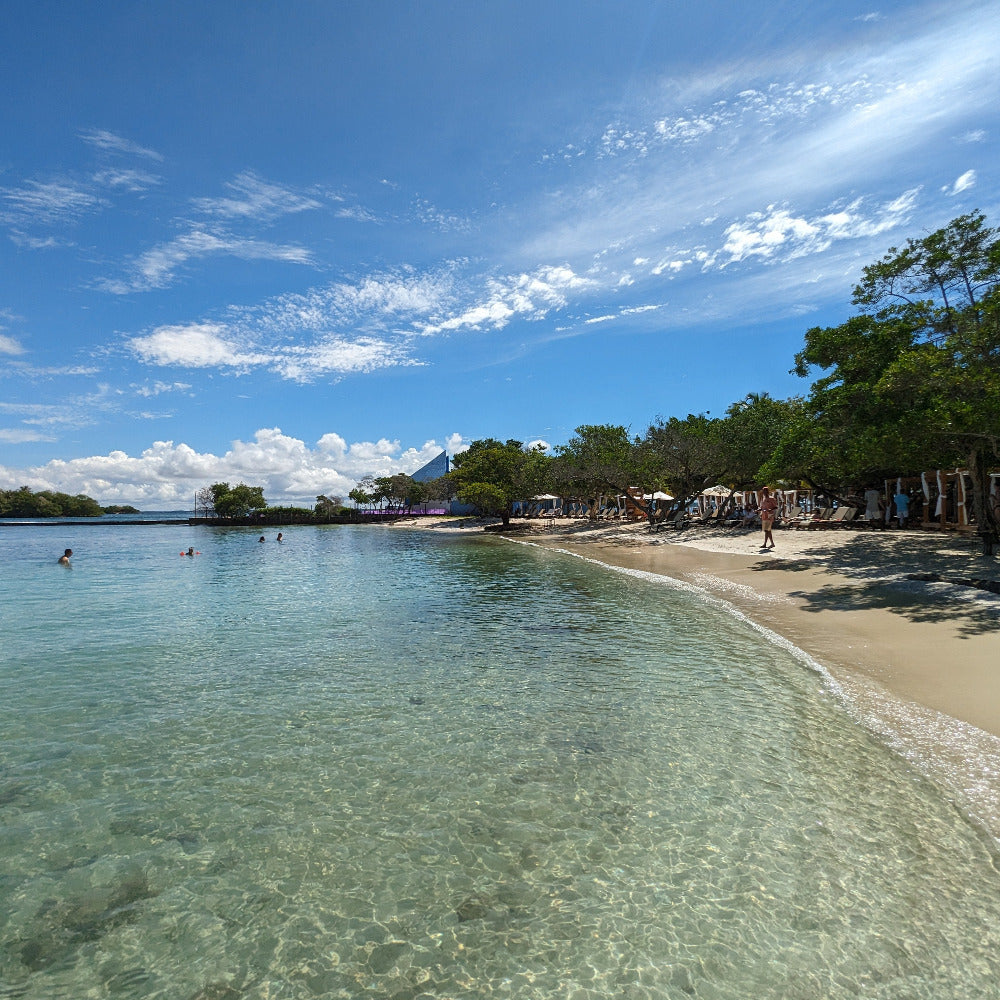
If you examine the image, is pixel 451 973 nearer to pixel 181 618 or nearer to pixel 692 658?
pixel 692 658

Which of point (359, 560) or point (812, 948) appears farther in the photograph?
point (359, 560)

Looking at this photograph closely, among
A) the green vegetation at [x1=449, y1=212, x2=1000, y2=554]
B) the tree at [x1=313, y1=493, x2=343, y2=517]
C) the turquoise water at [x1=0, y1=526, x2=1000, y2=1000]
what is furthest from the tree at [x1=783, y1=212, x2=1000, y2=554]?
the tree at [x1=313, y1=493, x2=343, y2=517]

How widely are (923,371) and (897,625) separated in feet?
21.8

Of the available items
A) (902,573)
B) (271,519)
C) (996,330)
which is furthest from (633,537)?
(271,519)

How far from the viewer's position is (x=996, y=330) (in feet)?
40.0

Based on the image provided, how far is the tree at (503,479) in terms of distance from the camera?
55.3 m

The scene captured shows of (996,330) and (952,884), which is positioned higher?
(996,330)

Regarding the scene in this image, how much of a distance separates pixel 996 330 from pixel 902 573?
20.6 feet

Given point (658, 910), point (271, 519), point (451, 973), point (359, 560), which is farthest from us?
point (271, 519)

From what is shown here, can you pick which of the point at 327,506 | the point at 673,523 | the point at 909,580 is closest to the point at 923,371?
the point at 909,580

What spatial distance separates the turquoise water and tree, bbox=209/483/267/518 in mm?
95702

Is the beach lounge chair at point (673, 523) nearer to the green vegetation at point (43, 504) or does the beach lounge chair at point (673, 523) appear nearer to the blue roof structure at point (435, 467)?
the blue roof structure at point (435, 467)

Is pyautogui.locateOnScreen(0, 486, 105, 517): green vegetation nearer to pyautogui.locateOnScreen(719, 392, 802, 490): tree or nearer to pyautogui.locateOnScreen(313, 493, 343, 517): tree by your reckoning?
pyautogui.locateOnScreen(313, 493, 343, 517): tree

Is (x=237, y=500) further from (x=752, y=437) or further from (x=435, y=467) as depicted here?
(x=752, y=437)
